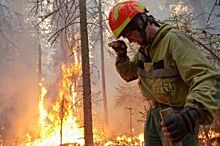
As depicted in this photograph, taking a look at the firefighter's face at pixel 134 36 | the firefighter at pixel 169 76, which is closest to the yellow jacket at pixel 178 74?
the firefighter at pixel 169 76

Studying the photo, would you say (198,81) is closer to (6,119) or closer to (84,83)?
(84,83)

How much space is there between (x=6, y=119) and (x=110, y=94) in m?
13.0

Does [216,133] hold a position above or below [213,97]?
below

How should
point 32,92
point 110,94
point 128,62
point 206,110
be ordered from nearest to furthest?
point 206,110 < point 128,62 < point 32,92 < point 110,94

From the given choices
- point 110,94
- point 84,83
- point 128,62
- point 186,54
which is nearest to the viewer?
point 186,54

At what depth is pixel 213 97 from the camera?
→ 7.04ft

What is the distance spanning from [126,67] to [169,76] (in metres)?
0.69

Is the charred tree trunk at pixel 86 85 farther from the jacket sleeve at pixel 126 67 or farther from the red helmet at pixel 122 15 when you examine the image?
the red helmet at pixel 122 15

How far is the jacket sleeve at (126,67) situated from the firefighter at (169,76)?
139 millimetres

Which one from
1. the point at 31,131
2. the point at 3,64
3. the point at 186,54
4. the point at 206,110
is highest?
the point at 3,64

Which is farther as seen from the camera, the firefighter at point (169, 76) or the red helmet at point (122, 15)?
the red helmet at point (122, 15)

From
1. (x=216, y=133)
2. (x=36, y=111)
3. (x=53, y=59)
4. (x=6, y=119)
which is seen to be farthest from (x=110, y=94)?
(x=216, y=133)

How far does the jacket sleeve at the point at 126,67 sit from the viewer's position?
121 inches

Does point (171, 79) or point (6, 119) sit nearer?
point (171, 79)
